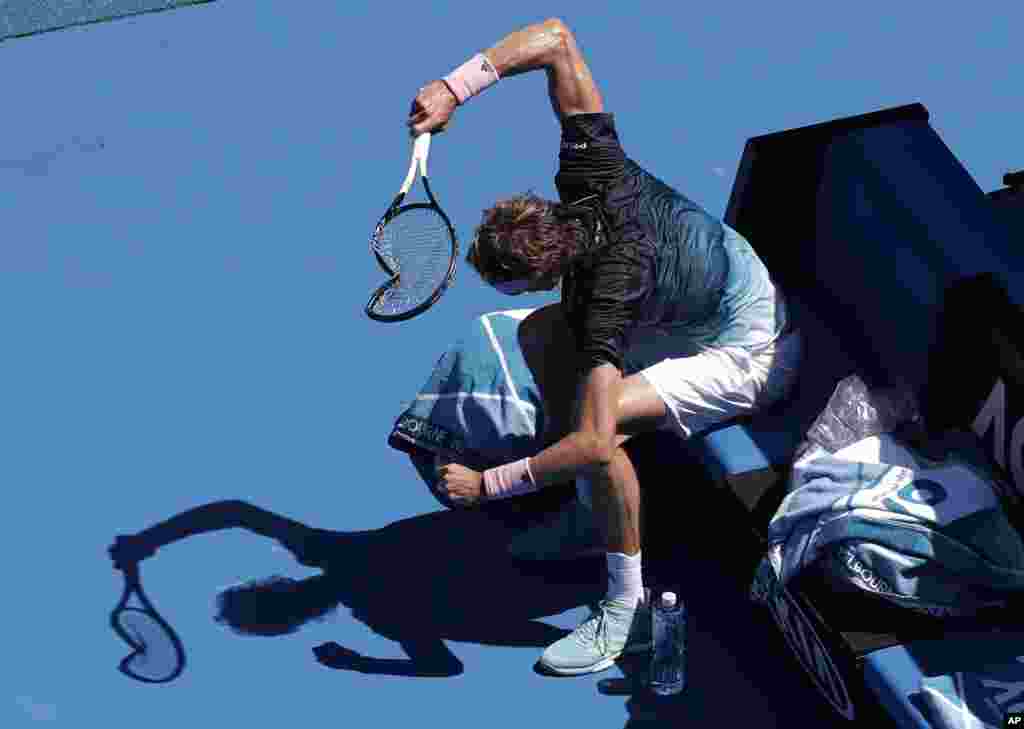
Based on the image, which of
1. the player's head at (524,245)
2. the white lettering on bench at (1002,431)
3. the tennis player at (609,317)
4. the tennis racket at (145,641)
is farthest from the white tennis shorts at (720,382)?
the tennis racket at (145,641)

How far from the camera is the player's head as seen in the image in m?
3.88

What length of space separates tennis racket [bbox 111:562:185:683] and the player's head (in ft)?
4.73

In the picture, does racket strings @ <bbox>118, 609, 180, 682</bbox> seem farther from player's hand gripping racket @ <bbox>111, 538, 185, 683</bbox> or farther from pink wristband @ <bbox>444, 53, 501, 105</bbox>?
pink wristband @ <bbox>444, 53, 501, 105</bbox>

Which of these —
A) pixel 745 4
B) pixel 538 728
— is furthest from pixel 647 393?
pixel 745 4

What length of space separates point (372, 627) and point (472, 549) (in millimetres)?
Answer: 411

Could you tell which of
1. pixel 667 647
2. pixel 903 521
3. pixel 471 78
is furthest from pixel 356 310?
pixel 903 521

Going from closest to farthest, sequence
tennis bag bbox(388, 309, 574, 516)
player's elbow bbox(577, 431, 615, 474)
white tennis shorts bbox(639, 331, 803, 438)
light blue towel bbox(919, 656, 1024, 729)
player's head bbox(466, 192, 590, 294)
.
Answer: light blue towel bbox(919, 656, 1024, 729) < player's head bbox(466, 192, 590, 294) < player's elbow bbox(577, 431, 615, 474) < white tennis shorts bbox(639, 331, 803, 438) < tennis bag bbox(388, 309, 574, 516)

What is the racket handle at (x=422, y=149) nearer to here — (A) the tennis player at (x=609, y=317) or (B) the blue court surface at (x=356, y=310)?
(A) the tennis player at (x=609, y=317)

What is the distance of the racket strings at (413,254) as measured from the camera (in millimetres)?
4145

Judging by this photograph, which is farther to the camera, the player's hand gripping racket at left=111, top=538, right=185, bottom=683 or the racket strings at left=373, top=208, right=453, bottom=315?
the player's hand gripping racket at left=111, top=538, right=185, bottom=683

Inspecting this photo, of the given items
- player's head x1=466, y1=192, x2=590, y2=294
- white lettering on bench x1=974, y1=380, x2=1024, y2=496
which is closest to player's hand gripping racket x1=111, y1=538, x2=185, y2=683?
player's head x1=466, y1=192, x2=590, y2=294

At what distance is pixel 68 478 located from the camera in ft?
16.0

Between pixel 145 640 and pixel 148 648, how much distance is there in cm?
3

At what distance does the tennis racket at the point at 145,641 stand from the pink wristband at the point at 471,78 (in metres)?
1.75
